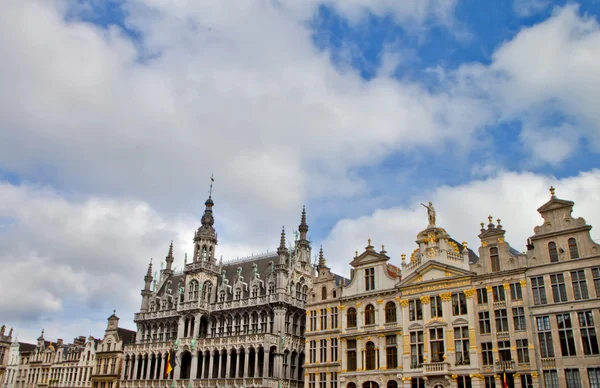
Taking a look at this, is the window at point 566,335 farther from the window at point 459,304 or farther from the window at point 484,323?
the window at point 459,304

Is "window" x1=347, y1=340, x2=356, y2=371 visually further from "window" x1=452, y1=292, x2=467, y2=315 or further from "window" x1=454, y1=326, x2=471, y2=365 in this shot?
"window" x1=452, y1=292, x2=467, y2=315

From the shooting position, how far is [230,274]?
3063 inches

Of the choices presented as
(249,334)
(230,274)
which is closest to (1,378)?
(230,274)

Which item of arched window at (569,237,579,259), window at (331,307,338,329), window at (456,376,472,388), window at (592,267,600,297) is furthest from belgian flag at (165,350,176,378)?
window at (592,267,600,297)

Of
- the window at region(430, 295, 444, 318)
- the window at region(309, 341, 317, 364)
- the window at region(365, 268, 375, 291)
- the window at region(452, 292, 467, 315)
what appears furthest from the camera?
the window at region(309, 341, 317, 364)

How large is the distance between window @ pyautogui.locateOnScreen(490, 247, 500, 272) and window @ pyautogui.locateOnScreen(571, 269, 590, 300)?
5.91m

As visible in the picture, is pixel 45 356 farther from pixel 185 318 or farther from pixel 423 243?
pixel 423 243

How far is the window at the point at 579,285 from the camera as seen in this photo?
4334cm

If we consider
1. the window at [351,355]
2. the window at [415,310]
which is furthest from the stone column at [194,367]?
the window at [415,310]

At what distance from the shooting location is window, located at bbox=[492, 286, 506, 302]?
4694 centimetres

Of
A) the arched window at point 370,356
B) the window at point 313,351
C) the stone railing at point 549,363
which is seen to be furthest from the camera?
the window at point 313,351

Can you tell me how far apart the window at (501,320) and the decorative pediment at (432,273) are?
13.9 ft

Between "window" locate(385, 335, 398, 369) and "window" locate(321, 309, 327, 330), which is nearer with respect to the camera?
"window" locate(385, 335, 398, 369)

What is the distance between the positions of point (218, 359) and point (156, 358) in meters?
10.5
